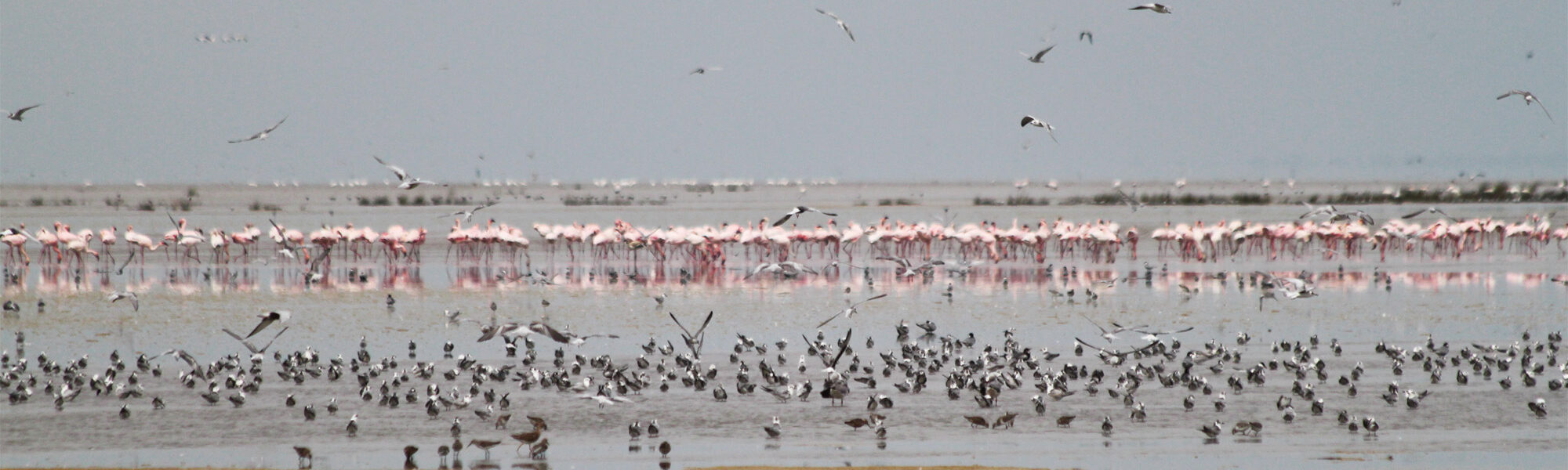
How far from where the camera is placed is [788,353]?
14180 millimetres

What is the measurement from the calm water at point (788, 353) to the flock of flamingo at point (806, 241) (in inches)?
58.4

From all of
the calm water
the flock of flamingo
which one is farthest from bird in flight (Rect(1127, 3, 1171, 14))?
the flock of flamingo

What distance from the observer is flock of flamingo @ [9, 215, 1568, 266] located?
30.8m

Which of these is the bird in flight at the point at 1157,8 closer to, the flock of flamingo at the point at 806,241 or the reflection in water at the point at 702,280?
the reflection in water at the point at 702,280

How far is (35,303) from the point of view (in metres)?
19.8

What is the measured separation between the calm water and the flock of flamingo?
1483 mm

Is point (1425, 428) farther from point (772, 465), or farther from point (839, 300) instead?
point (839, 300)

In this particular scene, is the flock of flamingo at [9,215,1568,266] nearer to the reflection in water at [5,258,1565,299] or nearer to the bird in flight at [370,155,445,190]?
the reflection in water at [5,258,1565,299]

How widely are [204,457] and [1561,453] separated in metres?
8.98

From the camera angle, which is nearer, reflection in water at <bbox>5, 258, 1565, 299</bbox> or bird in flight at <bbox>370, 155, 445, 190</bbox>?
bird in flight at <bbox>370, 155, 445, 190</bbox>

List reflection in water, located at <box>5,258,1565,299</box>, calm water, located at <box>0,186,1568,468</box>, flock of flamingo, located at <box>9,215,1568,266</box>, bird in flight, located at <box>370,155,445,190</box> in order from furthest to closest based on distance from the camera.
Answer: flock of flamingo, located at <box>9,215,1568,266</box>, reflection in water, located at <box>5,258,1565,299</box>, bird in flight, located at <box>370,155,445,190</box>, calm water, located at <box>0,186,1568,468</box>

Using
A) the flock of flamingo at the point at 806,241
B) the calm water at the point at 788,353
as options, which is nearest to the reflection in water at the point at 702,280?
the calm water at the point at 788,353

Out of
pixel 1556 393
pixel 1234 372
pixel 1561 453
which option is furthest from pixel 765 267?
pixel 1561 453

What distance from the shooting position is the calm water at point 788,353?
9.20 m
